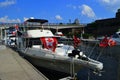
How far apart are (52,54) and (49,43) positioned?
2085 millimetres

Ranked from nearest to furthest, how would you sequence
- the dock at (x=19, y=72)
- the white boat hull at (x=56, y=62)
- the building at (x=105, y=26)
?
the dock at (x=19, y=72) < the white boat hull at (x=56, y=62) < the building at (x=105, y=26)

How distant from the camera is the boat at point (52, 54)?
15633 millimetres

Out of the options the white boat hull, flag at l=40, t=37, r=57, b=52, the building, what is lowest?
the white boat hull

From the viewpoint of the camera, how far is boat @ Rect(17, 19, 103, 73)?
15.6 meters

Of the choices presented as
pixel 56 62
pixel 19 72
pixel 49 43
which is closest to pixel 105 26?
pixel 49 43

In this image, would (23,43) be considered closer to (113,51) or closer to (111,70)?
(111,70)

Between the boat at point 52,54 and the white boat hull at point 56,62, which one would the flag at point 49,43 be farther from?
the white boat hull at point 56,62

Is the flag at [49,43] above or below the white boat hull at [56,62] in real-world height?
above

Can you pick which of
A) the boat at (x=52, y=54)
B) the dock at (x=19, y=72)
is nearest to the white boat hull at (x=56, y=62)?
the boat at (x=52, y=54)

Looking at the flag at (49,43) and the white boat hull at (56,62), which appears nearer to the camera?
the white boat hull at (56,62)

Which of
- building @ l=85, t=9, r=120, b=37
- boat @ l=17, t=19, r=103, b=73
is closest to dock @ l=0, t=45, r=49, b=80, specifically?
boat @ l=17, t=19, r=103, b=73

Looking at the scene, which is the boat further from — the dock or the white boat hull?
the dock

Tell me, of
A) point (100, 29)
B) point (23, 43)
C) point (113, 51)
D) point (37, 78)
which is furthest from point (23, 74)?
point (100, 29)

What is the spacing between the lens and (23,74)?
1528cm
